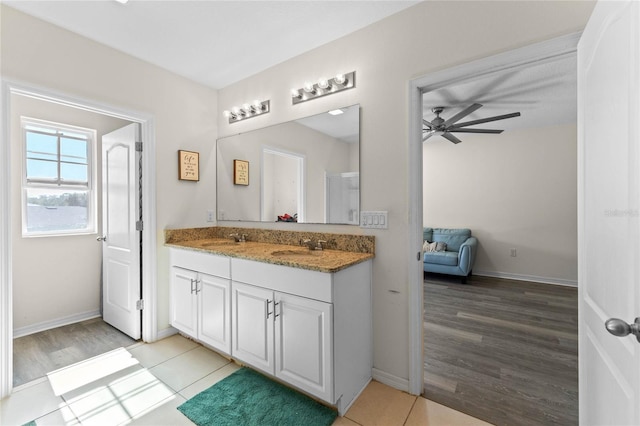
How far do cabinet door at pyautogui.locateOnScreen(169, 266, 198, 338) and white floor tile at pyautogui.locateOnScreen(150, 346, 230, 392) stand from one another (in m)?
0.17

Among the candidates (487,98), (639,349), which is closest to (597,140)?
(639,349)

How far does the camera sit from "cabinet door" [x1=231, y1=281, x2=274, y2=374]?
1.79m

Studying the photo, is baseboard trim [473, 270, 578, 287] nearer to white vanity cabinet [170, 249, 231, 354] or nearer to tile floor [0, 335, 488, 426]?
tile floor [0, 335, 488, 426]

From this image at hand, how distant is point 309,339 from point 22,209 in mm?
3083

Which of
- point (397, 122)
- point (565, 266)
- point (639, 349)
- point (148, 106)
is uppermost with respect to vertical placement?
point (148, 106)

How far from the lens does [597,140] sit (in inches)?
40.8

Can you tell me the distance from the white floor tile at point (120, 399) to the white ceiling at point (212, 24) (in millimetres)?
2532

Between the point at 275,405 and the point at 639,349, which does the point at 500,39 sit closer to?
the point at 639,349

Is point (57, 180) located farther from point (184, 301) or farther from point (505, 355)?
point (505, 355)

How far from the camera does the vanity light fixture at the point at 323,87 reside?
204 cm

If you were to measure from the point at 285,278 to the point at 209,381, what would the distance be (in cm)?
98

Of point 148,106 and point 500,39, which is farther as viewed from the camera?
point 148,106

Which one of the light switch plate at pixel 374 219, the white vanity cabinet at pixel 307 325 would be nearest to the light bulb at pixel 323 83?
the light switch plate at pixel 374 219

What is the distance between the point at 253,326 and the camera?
1.87m
